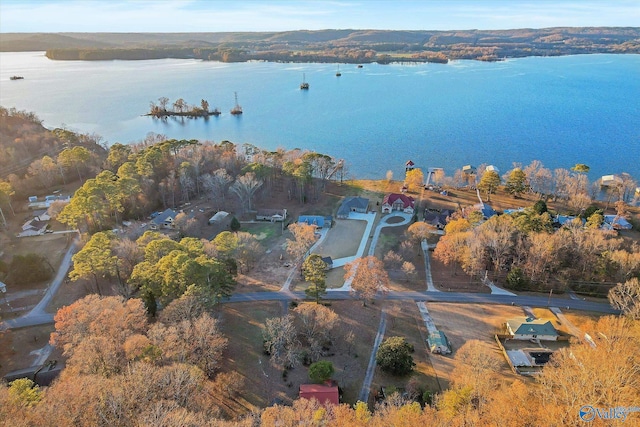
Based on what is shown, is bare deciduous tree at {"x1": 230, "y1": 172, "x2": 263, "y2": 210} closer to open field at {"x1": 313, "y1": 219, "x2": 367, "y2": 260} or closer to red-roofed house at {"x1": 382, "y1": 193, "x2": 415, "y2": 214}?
open field at {"x1": 313, "y1": 219, "x2": 367, "y2": 260}

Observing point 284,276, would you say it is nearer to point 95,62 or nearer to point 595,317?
point 595,317

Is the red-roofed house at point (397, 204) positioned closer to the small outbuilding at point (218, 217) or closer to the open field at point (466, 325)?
the open field at point (466, 325)

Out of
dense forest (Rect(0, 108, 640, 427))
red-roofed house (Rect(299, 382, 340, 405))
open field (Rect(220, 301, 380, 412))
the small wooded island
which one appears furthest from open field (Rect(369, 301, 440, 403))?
the small wooded island

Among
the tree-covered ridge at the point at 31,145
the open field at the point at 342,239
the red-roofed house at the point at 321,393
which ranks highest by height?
the tree-covered ridge at the point at 31,145

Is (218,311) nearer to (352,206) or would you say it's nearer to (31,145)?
(352,206)

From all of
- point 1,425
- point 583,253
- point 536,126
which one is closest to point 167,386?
point 1,425

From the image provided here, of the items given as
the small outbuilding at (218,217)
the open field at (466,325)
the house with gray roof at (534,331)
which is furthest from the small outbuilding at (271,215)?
the house with gray roof at (534,331)
